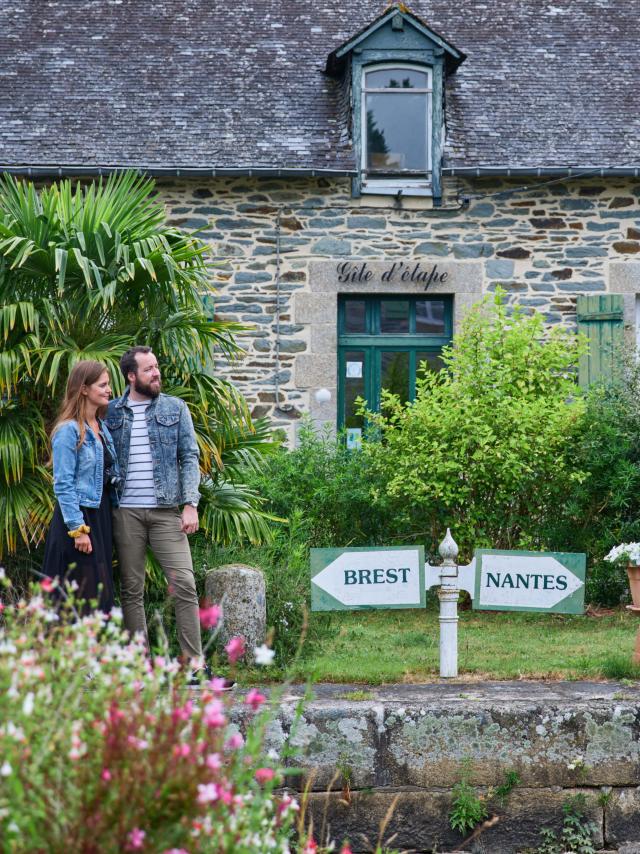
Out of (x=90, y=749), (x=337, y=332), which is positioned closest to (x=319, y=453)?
(x=337, y=332)

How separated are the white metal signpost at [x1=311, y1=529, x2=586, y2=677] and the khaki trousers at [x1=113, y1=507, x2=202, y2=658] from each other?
61cm

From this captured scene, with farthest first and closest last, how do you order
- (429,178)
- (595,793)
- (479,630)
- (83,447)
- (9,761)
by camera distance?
(429,178) < (479,630) < (83,447) < (595,793) < (9,761)

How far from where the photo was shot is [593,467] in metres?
7.93

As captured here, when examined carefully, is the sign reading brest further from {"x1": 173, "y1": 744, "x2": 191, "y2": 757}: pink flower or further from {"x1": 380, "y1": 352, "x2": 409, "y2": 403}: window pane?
{"x1": 380, "y1": 352, "x2": 409, "y2": 403}: window pane

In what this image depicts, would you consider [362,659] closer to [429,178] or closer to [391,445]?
[391,445]

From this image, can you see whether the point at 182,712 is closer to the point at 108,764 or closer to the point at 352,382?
the point at 108,764

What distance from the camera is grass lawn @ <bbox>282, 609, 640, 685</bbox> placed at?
5.33 m

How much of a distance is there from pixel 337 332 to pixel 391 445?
3.15 meters

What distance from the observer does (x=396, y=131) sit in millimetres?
11469

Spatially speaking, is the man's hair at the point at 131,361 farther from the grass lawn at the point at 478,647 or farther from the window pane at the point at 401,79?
the window pane at the point at 401,79

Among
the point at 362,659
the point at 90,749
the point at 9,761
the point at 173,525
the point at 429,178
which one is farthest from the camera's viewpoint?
the point at 429,178

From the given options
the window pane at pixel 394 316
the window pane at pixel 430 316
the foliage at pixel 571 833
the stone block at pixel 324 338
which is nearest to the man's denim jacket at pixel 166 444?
the foliage at pixel 571 833

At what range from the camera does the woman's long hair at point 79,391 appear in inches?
196

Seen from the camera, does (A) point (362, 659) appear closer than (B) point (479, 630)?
Yes
